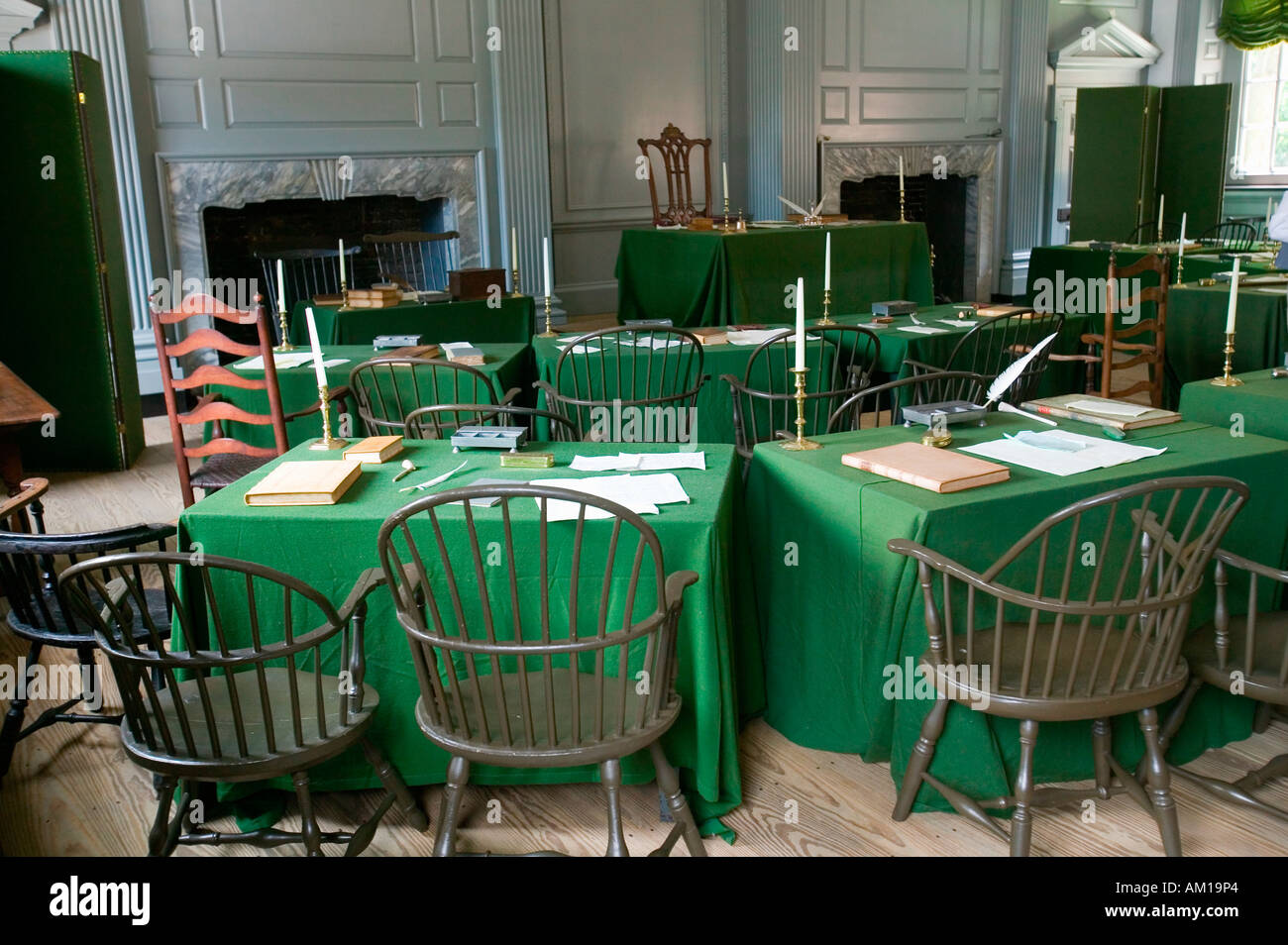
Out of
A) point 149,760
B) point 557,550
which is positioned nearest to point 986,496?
point 557,550

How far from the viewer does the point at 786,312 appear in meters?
6.28

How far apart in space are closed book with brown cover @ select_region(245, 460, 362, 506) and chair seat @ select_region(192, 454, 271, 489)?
3.98 feet

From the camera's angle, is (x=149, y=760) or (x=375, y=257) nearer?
(x=149, y=760)

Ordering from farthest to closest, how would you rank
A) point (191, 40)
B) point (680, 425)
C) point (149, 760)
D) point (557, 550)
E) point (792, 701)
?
point (191, 40), point (680, 425), point (792, 701), point (557, 550), point (149, 760)

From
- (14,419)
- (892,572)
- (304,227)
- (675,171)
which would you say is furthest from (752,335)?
(304,227)

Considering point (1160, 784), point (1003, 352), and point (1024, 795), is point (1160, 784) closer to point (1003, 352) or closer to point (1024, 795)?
point (1024, 795)

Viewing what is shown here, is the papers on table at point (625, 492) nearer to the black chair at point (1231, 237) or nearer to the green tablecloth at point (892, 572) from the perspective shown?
the green tablecloth at point (892, 572)

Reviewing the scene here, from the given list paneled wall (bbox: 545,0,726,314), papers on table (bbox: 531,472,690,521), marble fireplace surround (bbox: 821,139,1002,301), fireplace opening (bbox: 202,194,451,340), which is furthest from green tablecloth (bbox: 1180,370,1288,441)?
marble fireplace surround (bbox: 821,139,1002,301)

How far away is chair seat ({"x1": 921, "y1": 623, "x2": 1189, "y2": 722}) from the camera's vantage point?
207 cm

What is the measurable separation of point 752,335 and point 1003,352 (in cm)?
106

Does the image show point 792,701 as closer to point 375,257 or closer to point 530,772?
point 530,772

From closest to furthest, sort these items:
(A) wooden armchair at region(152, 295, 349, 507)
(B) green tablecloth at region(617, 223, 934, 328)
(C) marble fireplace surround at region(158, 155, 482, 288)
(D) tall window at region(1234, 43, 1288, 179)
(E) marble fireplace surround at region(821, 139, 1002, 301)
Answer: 1. (A) wooden armchair at region(152, 295, 349, 507)
2. (B) green tablecloth at region(617, 223, 934, 328)
3. (C) marble fireplace surround at region(158, 155, 482, 288)
4. (E) marble fireplace surround at region(821, 139, 1002, 301)
5. (D) tall window at region(1234, 43, 1288, 179)

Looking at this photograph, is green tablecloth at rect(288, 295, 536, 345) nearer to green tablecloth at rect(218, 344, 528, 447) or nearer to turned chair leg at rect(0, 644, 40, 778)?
green tablecloth at rect(218, 344, 528, 447)

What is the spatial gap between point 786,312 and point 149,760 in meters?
4.82
